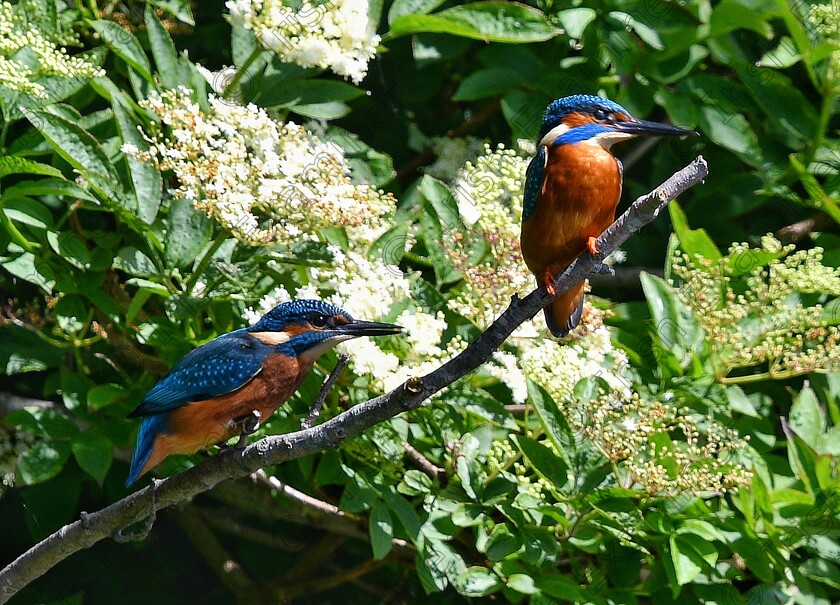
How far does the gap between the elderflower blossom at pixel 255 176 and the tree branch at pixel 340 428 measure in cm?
56

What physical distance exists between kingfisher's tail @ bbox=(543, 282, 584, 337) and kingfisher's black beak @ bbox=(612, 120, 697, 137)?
0.32 m

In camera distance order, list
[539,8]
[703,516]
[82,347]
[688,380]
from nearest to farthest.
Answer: [703,516], [688,380], [82,347], [539,8]

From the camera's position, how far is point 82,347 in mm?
2625

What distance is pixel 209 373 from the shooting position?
2.12 metres

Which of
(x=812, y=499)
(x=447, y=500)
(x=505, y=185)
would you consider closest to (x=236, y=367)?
(x=447, y=500)

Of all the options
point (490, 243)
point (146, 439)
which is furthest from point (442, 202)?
point (146, 439)

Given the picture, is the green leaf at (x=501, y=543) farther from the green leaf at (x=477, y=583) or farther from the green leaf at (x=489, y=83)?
the green leaf at (x=489, y=83)

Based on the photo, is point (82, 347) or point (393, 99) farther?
Answer: point (393, 99)

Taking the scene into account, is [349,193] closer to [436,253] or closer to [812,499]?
[436,253]

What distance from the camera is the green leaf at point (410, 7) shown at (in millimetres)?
2613

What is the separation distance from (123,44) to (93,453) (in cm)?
96

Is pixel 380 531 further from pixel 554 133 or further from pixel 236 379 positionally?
pixel 554 133

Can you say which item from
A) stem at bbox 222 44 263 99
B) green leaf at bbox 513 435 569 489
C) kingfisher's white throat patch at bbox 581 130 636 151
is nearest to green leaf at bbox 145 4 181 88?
stem at bbox 222 44 263 99

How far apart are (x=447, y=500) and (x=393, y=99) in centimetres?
131
